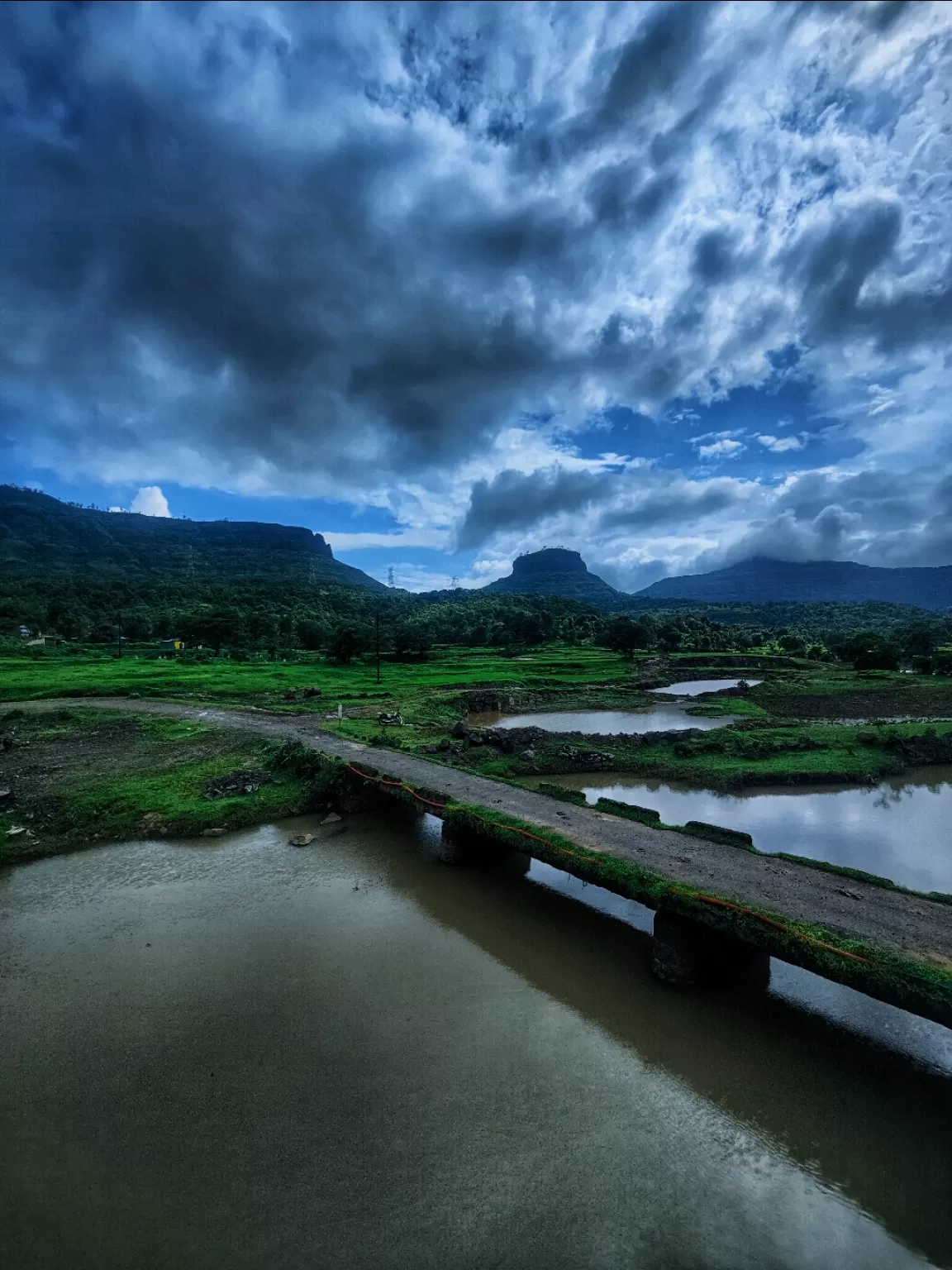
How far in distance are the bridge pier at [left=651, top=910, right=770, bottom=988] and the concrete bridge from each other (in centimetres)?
2

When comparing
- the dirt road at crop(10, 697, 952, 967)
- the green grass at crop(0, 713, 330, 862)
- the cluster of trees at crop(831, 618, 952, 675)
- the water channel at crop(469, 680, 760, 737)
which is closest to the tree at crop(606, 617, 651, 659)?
the cluster of trees at crop(831, 618, 952, 675)

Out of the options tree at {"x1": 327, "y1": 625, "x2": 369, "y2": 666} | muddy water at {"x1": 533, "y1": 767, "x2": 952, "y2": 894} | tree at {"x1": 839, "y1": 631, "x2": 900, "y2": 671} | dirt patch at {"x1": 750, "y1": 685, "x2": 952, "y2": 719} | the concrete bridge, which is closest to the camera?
the concrete bridge

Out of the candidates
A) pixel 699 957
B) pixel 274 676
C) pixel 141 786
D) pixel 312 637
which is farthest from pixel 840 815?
pixel 312 637

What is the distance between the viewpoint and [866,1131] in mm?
8578

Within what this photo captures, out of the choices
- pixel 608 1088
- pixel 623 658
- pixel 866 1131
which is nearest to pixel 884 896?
pixel 866 1131

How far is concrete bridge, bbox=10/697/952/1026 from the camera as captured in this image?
A: 967 cm

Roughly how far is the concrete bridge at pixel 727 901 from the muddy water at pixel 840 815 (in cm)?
197

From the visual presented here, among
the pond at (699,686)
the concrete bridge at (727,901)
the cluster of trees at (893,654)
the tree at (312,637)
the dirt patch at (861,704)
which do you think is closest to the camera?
the concrete bridge at (727,901)

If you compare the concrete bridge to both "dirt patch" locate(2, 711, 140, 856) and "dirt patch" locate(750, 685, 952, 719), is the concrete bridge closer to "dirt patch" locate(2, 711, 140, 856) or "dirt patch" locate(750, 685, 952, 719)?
"dirt patch" locate(2, 711, 140, 856)

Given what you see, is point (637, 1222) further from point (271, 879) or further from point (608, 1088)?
point (271, 879)

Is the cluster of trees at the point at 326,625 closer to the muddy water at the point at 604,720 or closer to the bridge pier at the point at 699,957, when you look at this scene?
the muddy water at the point at 604,720

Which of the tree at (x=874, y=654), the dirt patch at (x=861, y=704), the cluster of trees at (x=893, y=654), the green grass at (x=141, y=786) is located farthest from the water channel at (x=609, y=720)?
the cluster of trees at (x=893, y=654)

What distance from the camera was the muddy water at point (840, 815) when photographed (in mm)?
18844

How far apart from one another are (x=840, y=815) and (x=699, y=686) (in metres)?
42.7
